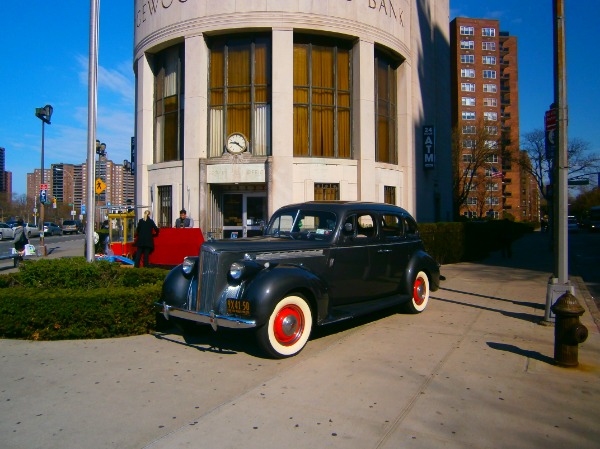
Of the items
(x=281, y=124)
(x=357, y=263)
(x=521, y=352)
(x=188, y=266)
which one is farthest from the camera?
(x=281, y=124)

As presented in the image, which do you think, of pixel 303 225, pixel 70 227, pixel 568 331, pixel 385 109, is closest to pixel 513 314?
pixel 568 331

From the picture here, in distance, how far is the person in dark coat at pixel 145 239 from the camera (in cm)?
1177

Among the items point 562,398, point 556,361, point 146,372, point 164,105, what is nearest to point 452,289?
point 556,361

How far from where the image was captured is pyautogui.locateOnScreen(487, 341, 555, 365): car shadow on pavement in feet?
18.2

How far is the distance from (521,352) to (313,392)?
2.98m

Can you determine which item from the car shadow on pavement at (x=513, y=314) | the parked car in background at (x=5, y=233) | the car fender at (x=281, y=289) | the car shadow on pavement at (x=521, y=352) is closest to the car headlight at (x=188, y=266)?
the car fender at (x=281, y=289)

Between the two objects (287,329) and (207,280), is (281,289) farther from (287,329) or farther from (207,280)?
(207,280)

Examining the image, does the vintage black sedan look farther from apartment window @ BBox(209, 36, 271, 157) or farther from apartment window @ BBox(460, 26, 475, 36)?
apartment window @ BBox(460, 26, 475, 36)

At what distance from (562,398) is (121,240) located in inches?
545

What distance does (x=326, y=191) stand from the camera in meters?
16.6

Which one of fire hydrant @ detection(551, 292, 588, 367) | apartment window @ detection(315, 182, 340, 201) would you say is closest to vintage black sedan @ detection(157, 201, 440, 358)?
fire hydrant @ detection(551, 292, 588, 367)

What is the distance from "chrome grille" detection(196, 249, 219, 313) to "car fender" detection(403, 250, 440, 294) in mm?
3441

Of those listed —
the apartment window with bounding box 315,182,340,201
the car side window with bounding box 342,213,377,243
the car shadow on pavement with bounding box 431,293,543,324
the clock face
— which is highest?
the clock face

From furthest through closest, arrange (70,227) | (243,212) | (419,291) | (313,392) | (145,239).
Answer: (70,227), (243,212), (145,239), (419,291), (313,392)
